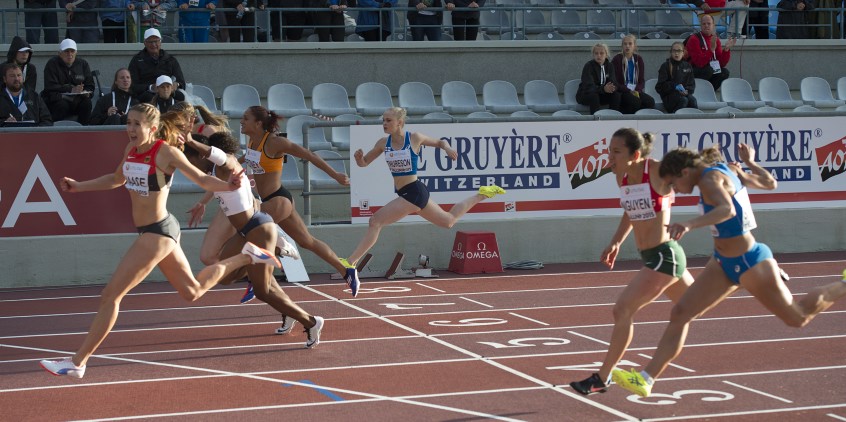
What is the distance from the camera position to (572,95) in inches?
784

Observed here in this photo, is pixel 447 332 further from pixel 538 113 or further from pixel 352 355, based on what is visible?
pixel 538 113

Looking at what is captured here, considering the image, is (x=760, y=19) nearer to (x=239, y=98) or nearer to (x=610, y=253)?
(x=239, y=98)

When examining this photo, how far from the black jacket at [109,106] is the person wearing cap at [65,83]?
61cm

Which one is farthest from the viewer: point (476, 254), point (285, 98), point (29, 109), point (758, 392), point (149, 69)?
point (285, 98)

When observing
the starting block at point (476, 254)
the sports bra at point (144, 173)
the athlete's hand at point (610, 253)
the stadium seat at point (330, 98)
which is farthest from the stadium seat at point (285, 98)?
the athlete's hand at point (610, 253)

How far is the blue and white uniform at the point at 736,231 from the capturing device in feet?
23.9

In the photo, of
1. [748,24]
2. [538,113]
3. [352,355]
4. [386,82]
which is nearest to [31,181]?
[352,355]

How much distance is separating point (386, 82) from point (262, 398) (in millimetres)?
12931

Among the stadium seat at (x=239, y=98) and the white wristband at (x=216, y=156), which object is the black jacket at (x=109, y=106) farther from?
the white wristband at (x=216, y=156)

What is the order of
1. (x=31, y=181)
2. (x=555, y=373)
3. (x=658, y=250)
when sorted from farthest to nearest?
(x=31, y=181), (x=555, y=373), (x=658, y=250)

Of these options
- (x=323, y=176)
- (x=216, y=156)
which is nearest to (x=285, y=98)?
(x=323, y=176)

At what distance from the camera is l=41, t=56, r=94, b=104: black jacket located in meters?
16.1

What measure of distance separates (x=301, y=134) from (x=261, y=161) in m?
5.70

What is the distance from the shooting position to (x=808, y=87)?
70.3 ft
